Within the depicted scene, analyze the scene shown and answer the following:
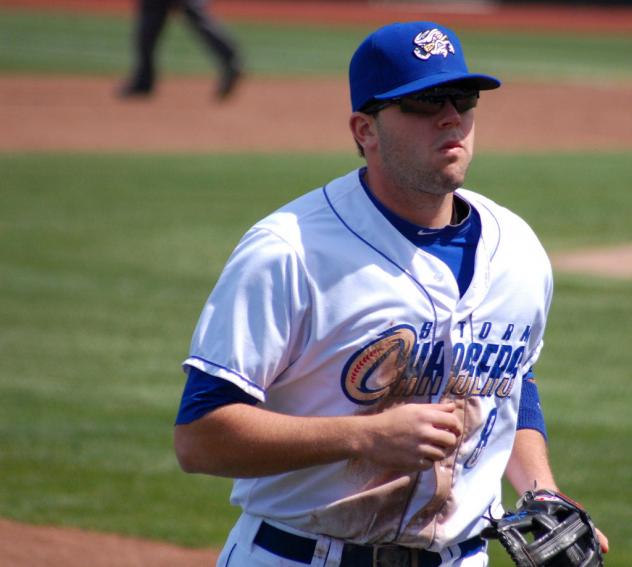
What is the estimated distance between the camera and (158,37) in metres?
19.6

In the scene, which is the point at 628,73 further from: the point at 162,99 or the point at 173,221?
the point at 173,221

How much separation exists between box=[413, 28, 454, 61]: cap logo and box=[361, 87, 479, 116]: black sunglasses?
78 mm

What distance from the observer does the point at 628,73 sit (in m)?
29.0

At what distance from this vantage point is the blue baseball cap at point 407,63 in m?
2.82

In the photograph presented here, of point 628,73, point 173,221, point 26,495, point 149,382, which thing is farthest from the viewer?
point 628,73

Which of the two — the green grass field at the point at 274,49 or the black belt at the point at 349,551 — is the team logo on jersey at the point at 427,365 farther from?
the green grass field at the point at 274,49

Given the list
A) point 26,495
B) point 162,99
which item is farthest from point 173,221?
point 162,99

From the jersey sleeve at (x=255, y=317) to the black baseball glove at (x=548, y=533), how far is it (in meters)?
0.59

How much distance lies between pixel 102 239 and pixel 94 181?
129 inches

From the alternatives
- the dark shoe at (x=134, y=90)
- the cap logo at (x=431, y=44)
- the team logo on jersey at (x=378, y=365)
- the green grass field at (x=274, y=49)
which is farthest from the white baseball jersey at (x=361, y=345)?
the green grass field at (x=274, y=49)

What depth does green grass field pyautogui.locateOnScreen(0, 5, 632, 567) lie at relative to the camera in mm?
6168

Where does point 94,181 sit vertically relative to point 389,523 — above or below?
below

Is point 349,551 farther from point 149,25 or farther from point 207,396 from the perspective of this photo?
point 149,25

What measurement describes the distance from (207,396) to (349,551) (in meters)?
0.47
